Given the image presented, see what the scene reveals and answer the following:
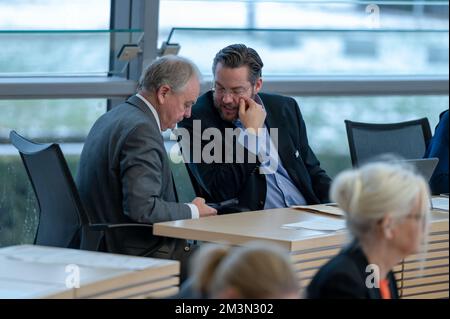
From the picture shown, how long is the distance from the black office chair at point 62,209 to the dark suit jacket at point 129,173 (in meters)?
0.08

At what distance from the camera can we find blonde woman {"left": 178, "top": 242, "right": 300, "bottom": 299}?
87.0 inches

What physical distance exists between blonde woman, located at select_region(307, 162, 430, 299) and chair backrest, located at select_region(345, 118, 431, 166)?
2.23 metres

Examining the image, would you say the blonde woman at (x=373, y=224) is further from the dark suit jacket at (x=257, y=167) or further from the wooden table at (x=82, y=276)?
the dark suit jacket at (x=257, y=167)

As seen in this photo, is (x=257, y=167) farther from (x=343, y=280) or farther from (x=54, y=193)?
(x=343, y=280)

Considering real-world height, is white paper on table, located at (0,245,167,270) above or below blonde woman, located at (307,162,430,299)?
below

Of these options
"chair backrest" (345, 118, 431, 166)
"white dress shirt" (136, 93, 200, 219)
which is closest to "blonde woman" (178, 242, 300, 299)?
"white dress shirt" (136, 93, 200, 219)

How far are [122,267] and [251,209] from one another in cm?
181

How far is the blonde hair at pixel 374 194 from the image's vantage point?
2855mm

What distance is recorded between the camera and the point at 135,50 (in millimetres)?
6000

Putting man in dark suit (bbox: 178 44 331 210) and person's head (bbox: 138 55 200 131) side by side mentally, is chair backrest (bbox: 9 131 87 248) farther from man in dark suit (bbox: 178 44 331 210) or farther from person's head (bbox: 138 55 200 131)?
man in dark suit (bbox: 178 44 331 210)

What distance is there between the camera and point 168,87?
4.46 m

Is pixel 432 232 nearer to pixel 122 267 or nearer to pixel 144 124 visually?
pixel 144 124
